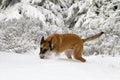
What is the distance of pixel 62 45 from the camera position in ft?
22.4

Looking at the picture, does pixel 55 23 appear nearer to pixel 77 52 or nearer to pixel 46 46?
pixel 77 52

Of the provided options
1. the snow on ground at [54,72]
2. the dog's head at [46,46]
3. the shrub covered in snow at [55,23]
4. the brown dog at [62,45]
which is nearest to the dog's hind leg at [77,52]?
the brown dog at [62,45]

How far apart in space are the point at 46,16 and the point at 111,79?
404 inches

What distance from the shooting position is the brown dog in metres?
6.60

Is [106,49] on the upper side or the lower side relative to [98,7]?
lower

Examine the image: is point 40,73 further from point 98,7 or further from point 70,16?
point 70,16

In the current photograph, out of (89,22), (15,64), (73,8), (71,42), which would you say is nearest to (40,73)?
(15,64)

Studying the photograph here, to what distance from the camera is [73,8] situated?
49.3ft

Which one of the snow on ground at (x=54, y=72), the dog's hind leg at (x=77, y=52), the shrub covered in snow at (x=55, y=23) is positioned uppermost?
the shrub covered in snow at (x=55, y=23)

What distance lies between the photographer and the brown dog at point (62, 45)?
660 centimetres

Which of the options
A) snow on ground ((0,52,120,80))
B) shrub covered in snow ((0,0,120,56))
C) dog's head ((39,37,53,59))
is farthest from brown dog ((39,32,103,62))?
shrub covered in snow ((0,0,120,56))

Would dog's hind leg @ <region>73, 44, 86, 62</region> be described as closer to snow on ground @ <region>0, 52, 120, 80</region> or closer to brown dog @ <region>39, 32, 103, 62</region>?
brown dog @ <region>39, 32, 103, 62</region>

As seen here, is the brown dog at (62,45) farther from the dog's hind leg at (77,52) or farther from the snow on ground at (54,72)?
the snow on ground at (54,72)

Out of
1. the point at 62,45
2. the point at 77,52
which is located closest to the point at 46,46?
the point at 62,45
